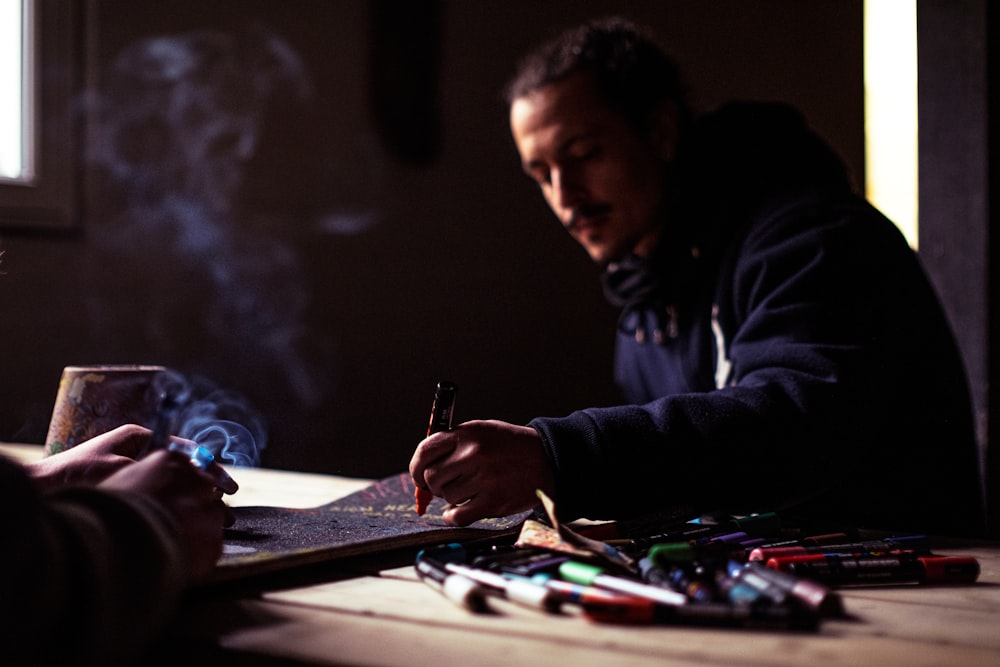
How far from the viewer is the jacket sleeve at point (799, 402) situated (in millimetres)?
840

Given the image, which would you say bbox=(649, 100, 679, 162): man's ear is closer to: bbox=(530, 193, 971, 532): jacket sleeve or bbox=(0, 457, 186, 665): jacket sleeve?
bbox=(530, 193, 971, 532): jacket sleeve

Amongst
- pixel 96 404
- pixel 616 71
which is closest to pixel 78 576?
pixel 96 404

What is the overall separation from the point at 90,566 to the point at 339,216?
1.72 m

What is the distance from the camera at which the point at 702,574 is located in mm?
601

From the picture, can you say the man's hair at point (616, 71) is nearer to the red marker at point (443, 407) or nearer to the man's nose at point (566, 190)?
the man's nose at point (566, 190)

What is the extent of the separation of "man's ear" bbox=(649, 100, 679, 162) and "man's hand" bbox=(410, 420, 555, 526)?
34.0 inches

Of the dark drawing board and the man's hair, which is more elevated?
the man's hair

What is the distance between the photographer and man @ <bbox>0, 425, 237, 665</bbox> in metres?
0.47

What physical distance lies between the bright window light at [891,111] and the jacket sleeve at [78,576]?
1587mm

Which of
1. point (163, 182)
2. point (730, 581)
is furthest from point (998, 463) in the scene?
point (163, 182)

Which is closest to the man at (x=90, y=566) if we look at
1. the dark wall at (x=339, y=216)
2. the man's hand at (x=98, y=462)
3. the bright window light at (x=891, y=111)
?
the man's hand at (x=98, y=462)

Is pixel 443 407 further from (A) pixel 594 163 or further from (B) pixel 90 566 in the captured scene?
(A) pixel 594 163

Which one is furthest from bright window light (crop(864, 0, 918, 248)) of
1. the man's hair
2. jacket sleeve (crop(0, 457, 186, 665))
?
jacket sleeve (crop(0, 457, 186, 665))

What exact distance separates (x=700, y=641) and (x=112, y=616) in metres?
0.34
